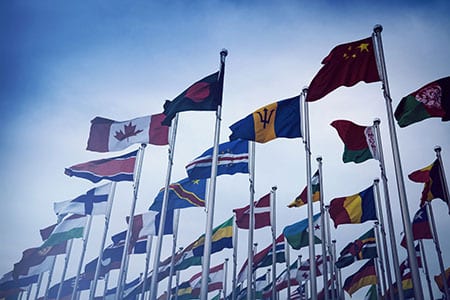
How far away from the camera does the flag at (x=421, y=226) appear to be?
20062 millimetres

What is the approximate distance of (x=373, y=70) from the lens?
11453mm

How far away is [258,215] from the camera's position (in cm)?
2034

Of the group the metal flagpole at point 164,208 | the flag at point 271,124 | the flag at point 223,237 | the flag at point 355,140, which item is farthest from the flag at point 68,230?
the flag at point 355,140

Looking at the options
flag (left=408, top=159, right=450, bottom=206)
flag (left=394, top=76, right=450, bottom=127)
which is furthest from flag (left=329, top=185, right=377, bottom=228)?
flag (left=394, top=76, right=450, bottom=127)

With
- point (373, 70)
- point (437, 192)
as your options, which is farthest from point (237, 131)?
point (437, 192)

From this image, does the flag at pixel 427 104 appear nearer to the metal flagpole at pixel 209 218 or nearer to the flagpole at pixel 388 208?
the flagpole at pixel 388 208

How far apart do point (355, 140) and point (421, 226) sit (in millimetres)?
8785

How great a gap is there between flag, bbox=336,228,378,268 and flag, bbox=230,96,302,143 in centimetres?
1126

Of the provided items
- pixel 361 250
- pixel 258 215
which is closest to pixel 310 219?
pixel 258 215

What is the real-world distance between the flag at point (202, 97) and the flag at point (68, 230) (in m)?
14.0

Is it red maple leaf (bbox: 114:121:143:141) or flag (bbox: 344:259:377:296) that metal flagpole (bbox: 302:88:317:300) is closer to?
red maple leaf (bbox: 114:121:143:141)

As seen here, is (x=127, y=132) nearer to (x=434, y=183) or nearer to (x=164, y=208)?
(x=164, y=208)

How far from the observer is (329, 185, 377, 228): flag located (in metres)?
17.3

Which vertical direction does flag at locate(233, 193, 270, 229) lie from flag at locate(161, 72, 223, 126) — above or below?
below
